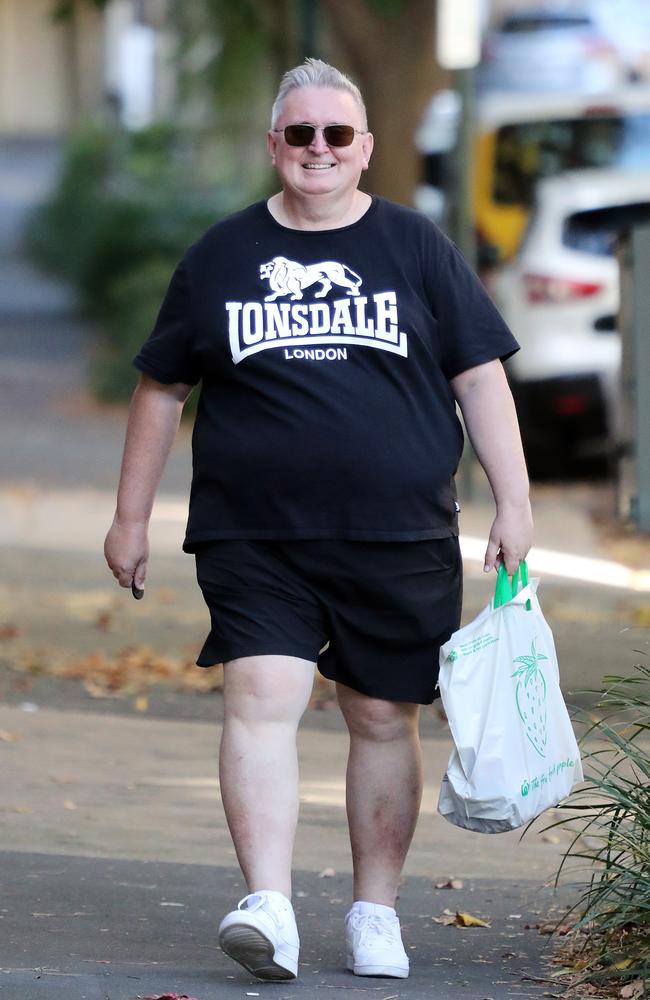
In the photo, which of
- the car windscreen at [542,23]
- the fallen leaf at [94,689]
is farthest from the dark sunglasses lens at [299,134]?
the car windscreen at [542,23]

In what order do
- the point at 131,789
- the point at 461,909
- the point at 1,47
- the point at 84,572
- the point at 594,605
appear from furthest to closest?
the point at 1,47 → the point at 84,572 → the point at 594,605 → the point at 131,789 → the point at 461,909

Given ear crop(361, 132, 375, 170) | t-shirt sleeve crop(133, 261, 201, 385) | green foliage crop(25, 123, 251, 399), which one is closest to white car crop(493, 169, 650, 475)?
green foliage crop(25, 123, 251, 399)

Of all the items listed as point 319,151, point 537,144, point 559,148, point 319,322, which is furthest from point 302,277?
point 537,144

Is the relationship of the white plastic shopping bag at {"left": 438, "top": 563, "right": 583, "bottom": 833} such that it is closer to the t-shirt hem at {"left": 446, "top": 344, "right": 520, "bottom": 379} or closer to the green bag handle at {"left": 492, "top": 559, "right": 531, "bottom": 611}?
the green bag handle at {"left": 492, "top": 559, "right": 531, "bottom": 611}

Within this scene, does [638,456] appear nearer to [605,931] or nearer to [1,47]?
[605,931]

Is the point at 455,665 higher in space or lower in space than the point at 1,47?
lower

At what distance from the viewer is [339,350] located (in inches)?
162

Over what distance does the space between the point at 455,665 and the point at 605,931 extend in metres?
0.61

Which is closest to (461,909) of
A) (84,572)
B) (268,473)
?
(268,473)

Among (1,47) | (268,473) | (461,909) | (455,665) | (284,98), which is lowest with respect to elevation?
(461,909)

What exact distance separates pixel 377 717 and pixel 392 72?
11.3 meters

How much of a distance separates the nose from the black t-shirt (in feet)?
0.53

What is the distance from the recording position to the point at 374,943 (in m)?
4.19

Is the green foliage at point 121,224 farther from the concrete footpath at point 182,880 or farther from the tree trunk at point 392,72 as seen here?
the concrete footpath at point 182,880
